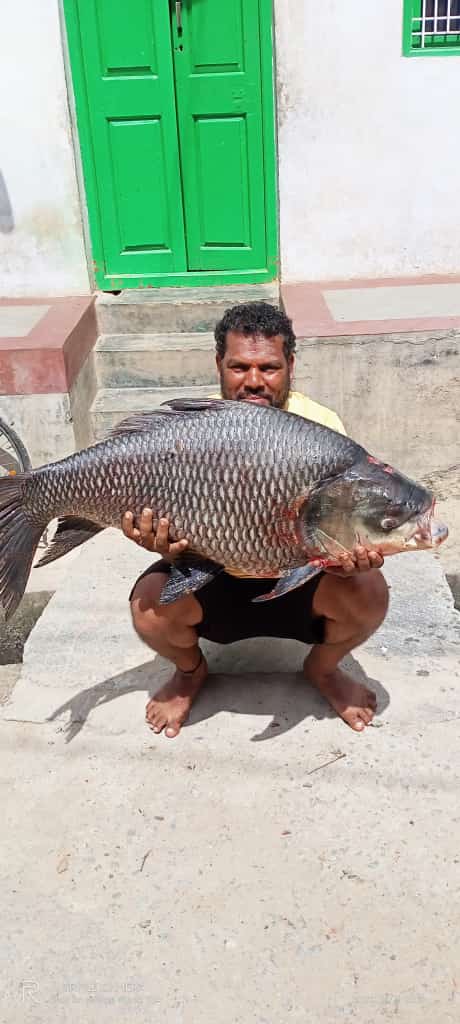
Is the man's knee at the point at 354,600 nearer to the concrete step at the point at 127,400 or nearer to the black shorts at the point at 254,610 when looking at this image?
the black shorts at the point at 254,610

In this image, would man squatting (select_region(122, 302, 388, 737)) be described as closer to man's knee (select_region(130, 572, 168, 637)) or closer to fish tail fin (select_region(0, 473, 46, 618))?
man's knee (select_region(130, 572, 168, 637))

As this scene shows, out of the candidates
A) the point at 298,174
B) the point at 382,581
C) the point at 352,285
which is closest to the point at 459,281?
the point at 352,285

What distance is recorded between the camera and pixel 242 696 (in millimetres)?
3068

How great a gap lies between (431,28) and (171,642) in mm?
5260

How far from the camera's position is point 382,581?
2730mm

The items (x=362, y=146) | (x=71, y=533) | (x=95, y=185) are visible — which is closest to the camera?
(x=71, y=533)

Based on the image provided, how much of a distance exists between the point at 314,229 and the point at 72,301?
1911 mm

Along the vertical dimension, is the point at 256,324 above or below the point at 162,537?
above

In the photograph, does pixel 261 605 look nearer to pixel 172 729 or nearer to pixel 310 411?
pixel 172 729

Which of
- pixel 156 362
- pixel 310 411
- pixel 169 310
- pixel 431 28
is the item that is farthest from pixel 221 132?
pixel 310 411

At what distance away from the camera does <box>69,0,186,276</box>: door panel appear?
6031 mm

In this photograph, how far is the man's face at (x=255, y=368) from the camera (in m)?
2.63

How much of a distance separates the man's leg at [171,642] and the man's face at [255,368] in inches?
25.1

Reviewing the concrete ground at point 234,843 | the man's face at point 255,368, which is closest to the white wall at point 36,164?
the concrete ground at point 234,843
